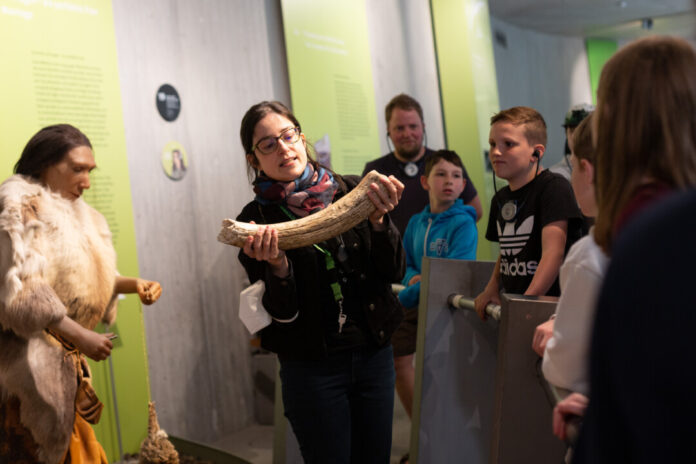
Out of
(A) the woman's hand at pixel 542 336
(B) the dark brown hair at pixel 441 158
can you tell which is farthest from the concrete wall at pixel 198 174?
(A) the woman's hand at pixel 542 336

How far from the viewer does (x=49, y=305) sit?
9.40 ft

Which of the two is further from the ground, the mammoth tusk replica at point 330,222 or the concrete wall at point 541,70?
the concrete wall at point 541,70

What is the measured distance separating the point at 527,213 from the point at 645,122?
5.13 feet

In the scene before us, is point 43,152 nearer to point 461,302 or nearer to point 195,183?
point 195,183

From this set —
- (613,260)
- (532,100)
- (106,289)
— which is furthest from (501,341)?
(532,100)

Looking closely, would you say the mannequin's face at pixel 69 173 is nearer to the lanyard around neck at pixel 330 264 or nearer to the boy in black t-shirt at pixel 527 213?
the lanyard around neck at pixel 330 264

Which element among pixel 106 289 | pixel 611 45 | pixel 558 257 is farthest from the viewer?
pixel 611 45

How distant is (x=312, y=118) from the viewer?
5715 millimetres

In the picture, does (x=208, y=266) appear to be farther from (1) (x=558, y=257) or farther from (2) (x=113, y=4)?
(1) (x=558, y=257)

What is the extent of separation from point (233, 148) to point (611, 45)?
2.91 meters

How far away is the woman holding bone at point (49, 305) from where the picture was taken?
2.86m

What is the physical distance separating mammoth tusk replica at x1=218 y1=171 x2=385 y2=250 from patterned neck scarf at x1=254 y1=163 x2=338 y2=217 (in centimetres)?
10

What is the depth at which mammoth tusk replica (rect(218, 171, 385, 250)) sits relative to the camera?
1.97 meters

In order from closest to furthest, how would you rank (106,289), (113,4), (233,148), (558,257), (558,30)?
(558,257)
(106,289)
(113,4)
(233,148)
(558,30)
